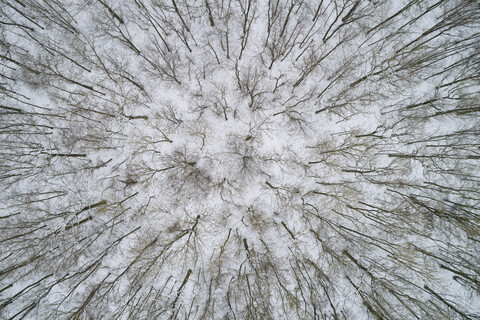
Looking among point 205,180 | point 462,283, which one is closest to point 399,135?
point 462,283

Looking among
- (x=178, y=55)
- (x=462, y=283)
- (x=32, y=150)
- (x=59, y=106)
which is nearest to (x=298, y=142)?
(x=178, y=55)

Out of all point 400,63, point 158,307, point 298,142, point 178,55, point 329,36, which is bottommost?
point 158,307

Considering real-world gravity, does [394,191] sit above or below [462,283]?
above

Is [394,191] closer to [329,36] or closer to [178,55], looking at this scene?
[329,36]

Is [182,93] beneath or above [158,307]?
above

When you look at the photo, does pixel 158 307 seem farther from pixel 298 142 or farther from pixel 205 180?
pixel 298 142

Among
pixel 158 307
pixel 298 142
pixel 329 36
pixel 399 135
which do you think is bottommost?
pixel 158 307
